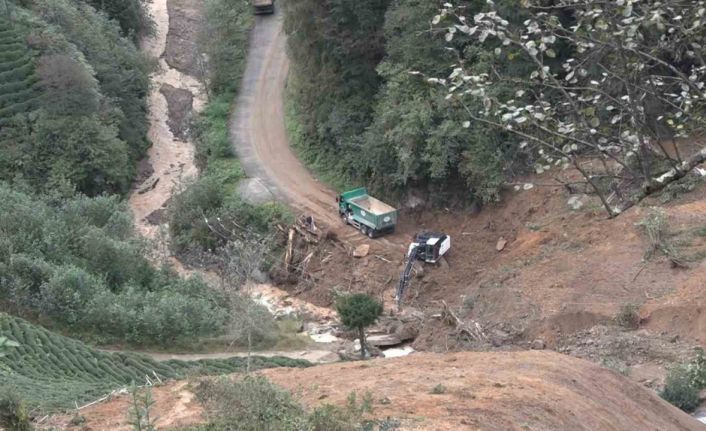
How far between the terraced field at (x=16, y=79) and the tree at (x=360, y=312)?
21.9 metres

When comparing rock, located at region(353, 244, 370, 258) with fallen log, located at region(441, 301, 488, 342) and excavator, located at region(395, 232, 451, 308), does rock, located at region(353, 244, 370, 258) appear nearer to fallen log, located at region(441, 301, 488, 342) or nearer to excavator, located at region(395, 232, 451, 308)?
excavator, located at region(395, 232, 451, 308)

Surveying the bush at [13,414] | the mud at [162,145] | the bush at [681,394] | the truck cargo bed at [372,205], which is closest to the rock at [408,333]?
the truck cargo bed at [372,205]

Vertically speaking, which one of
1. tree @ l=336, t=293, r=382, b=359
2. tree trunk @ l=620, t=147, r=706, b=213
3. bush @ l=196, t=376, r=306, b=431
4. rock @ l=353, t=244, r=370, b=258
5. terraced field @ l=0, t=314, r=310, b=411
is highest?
tree trunk @ l=620, t=147, r=706, b=213

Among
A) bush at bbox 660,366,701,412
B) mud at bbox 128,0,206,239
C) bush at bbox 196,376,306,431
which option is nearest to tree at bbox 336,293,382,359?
bush at bbox 660,366,701,412

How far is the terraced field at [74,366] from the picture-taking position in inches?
633

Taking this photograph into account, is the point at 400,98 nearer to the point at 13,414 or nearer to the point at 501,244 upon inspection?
the point at 501,244

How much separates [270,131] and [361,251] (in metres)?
12.2

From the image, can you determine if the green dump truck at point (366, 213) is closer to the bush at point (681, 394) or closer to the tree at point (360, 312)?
the tree at point (360, 312)

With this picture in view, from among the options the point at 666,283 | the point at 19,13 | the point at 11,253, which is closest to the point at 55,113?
the point at 19,13

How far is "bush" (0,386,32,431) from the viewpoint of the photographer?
9.40 m

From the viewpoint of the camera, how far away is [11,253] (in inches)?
978

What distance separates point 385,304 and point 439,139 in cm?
650

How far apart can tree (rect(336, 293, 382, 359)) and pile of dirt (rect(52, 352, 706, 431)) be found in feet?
26.0

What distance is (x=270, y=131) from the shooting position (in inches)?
1670
